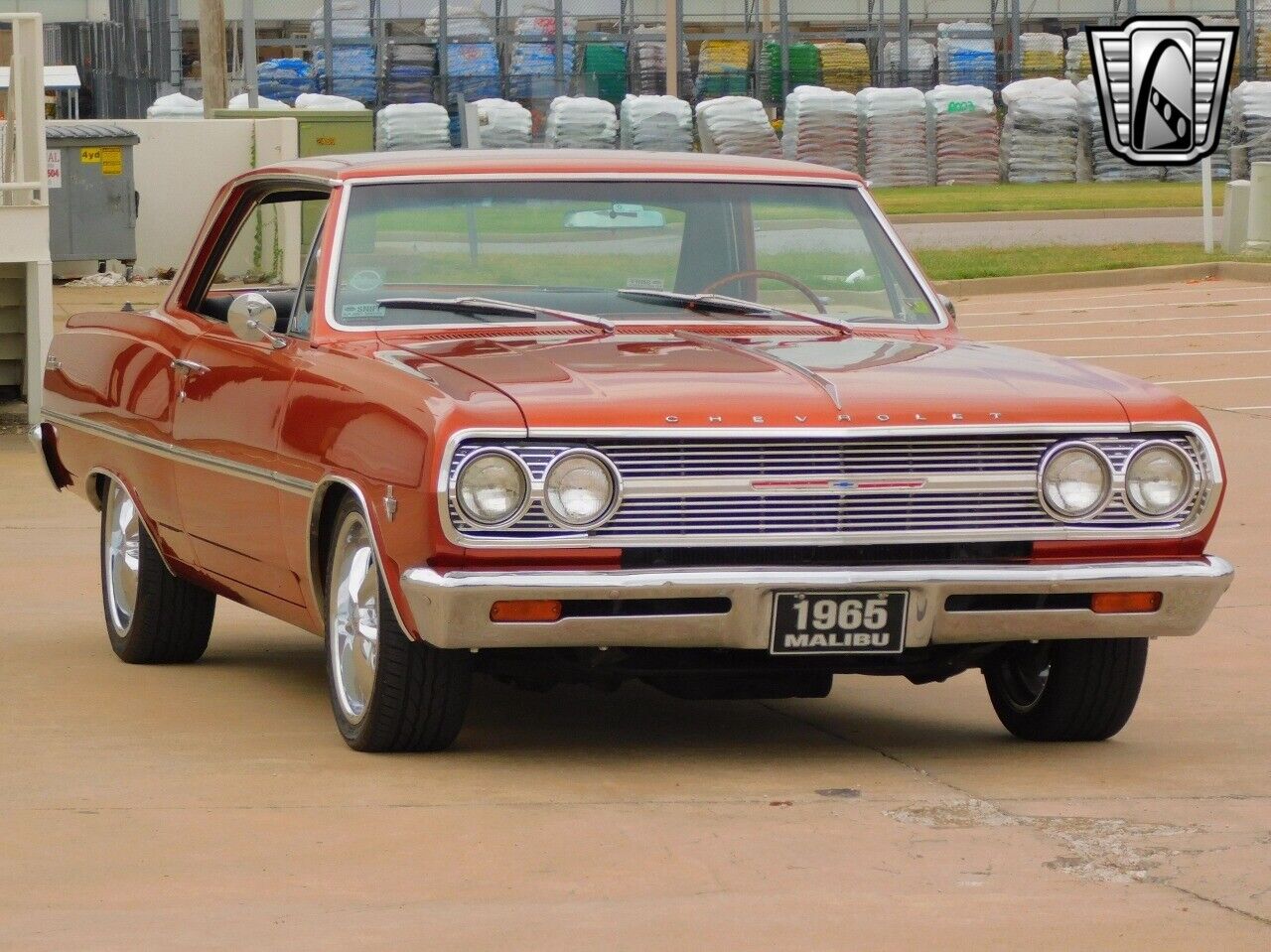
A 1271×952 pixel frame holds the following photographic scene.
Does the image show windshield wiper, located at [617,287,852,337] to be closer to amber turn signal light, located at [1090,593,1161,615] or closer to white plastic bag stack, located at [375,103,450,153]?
amber turn signal light, located at [1090,593,1161,615]

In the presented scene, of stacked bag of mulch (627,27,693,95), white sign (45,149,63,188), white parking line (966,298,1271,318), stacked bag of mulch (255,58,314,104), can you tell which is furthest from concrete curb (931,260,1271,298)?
stacked bag of mulch (627,27,693,95)

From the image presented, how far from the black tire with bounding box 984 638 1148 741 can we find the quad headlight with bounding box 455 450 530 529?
1.44 m

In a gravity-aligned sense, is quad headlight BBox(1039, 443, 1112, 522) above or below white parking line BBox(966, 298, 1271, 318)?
above

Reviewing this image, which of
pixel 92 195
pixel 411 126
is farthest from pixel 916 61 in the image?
pixel 92 195

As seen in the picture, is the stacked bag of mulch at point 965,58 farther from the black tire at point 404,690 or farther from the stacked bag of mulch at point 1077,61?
the black tire at point 404,690

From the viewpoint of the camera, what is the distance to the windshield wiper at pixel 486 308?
6.67 m

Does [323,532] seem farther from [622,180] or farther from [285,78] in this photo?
[285,78]

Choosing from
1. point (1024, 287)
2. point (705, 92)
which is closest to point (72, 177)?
point (1024, 287)

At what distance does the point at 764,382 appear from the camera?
5824mm

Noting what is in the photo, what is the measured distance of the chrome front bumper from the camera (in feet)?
18.1

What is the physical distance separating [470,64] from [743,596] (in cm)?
4468

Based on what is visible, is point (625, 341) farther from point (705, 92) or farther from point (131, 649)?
point (705, 92)

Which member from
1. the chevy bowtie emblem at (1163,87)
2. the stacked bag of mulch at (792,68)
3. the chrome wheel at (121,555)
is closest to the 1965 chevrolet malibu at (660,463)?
the chrome wheel at (121,555)

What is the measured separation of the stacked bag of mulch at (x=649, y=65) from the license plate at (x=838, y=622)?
1793 inches
